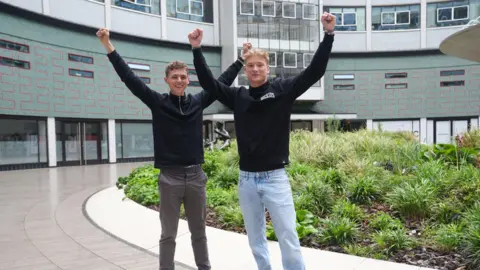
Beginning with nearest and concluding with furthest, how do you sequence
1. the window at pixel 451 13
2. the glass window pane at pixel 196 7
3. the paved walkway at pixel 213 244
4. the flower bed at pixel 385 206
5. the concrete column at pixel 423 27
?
the paved walkway at pixel 213 244 → the flower bed at pixel 385 206 → the glass window pane at pixel 196 7 → the window at pixel 451 13 → the concrete column at pixel 423 27

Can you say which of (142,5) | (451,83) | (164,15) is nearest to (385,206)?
(142,5)

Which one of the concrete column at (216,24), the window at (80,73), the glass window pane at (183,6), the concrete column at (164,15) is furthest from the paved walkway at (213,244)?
the concrete column at (216,24)

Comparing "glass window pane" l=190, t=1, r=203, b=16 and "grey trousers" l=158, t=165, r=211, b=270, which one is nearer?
"grey trousers" l=158, t=165, r=211, b=270

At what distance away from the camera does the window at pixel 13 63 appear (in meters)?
18.2

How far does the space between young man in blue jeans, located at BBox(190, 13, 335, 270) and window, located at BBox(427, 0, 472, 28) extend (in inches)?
1313

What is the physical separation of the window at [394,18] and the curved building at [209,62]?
8cm

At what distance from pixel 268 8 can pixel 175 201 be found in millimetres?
27728

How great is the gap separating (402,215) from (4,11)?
19.5 meters

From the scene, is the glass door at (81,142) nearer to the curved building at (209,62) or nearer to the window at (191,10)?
the curved building at (209,62)

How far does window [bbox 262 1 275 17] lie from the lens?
95.5 feet

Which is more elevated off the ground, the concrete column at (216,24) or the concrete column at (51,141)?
the concrete column at (216,24)

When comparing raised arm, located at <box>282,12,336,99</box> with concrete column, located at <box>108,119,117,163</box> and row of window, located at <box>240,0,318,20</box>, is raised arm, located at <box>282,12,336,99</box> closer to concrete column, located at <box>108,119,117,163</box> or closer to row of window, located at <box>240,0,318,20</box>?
concrete column, located at <box>108,119,117,163</box>

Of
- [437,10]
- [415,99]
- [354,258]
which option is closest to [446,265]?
[354,258]

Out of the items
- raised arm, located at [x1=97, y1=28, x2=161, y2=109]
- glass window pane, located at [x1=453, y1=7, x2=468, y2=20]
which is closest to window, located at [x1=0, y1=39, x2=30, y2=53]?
raised arm, located at [x1=97, y1=28, x2=161, y2=109]
